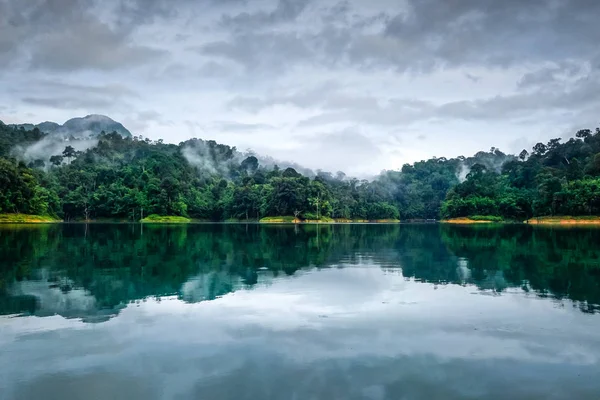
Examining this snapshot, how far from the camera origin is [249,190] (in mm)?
117375

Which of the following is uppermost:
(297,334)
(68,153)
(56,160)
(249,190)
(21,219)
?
(68,153)

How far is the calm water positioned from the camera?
6520 millimetres

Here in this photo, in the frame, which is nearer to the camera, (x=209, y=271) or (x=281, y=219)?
(x=209, y=271)

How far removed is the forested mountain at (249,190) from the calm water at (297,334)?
Answer: 256 ft

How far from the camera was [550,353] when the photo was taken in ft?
26.4

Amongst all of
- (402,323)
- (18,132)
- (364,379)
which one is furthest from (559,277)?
(18,132)

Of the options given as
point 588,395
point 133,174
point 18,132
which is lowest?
point 588,395

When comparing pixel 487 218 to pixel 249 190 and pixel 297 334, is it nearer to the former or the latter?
pixel 249 190

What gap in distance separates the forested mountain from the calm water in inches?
3071

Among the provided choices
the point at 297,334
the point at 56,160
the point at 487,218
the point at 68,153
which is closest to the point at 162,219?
the point at 68,153

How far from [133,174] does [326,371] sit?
385ft

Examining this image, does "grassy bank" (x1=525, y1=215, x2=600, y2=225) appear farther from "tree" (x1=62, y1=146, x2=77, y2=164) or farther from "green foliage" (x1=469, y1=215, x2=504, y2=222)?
"tree" (x1=62, y1=146, x2=77, y2=164)

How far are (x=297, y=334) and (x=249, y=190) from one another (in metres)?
109

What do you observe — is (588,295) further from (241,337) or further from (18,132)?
(18,132)
